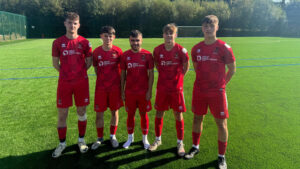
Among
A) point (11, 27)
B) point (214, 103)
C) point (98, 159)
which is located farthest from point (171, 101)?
point (11, 27)

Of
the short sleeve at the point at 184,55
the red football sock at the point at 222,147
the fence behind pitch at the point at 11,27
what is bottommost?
the red football sock at the point at 222,147

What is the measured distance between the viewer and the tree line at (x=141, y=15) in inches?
1689

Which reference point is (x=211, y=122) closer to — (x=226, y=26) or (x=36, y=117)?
(x=36, y=117)

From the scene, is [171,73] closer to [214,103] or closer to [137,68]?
[137,68]

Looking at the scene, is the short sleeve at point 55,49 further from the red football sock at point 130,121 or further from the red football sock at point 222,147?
the red football sock at point 222,147

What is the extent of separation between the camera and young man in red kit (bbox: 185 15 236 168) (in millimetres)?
2828

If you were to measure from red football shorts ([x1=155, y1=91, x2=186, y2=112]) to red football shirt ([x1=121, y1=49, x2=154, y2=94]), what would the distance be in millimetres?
290

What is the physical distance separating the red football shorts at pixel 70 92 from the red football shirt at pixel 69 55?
0.09 metres

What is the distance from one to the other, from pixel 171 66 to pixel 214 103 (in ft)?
2.84

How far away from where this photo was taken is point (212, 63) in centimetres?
288

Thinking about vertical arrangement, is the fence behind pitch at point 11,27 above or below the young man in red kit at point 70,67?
above

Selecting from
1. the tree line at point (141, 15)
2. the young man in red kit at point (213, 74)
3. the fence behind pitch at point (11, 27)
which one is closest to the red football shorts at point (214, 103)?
the young man in red kit at point (213, 74)

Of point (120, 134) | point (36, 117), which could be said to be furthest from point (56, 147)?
point (36, 117)

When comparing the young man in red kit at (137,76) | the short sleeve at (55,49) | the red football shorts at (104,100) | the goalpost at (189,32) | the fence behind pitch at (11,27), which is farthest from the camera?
the goalpost at (189,32)
